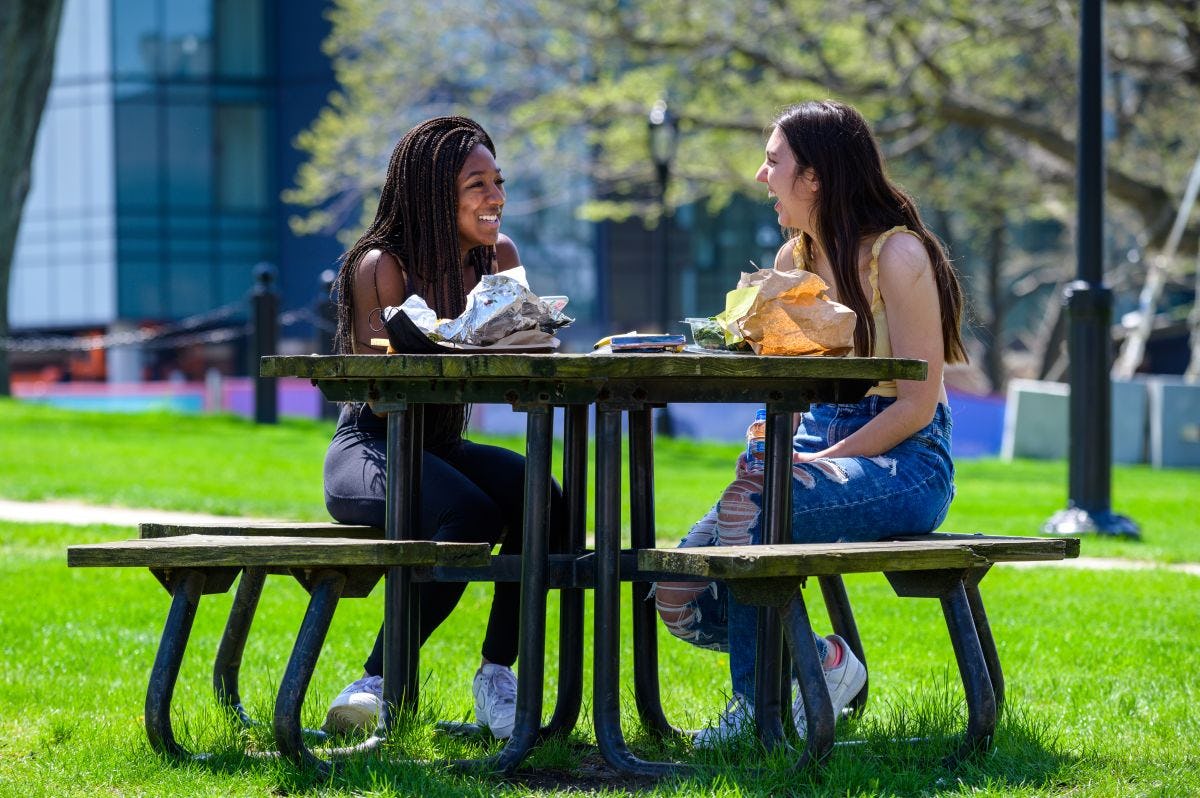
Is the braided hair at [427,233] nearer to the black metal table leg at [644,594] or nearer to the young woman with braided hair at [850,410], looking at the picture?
the black metal table leg at [644,594]

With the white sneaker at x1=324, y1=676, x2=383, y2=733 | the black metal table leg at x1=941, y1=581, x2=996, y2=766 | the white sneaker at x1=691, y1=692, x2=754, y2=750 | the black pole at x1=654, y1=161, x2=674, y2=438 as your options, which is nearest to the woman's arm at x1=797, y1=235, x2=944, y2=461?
the black metal table leg at x1=941, y1=581, x2=996, y2=766

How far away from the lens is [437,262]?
461 centimetres

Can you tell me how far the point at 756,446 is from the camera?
4375 mm

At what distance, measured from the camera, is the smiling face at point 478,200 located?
4.68m

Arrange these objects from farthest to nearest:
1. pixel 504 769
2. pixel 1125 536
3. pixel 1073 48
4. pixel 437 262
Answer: pixel 1073 48 < pixel 1125 536 < pixel 437 262 < pixel 504 769

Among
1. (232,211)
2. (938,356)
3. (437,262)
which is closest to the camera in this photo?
(938,356)

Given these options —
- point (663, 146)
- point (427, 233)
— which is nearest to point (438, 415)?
point (427, 233)

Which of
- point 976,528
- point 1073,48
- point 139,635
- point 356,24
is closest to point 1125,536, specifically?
point 976,528

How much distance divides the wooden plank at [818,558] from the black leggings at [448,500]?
67cm

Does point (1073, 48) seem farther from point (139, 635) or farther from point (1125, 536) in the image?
point (139, 635)

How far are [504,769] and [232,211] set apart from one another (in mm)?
43162

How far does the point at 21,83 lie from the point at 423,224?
1488 cm

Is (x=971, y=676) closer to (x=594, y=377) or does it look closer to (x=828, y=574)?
(x=828, y=574)

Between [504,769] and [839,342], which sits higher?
[839,342]
